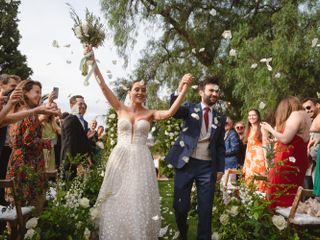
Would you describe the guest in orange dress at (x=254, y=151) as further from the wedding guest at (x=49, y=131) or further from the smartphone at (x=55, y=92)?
the smartphone at (x=55, y=92)

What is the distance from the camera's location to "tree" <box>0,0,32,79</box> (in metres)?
28.8

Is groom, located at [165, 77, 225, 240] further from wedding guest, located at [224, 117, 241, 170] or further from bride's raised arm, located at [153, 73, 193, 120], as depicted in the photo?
wedding guest, located at [224, 117, 241, 170]

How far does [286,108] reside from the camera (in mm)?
5062

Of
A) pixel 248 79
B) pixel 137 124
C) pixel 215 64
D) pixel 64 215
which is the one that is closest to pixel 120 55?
pixel 215 64

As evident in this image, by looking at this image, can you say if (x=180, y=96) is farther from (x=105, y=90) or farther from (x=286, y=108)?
(x=286, y=108)

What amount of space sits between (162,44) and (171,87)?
1711 millimetres

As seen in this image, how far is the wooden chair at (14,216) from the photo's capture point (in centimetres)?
416

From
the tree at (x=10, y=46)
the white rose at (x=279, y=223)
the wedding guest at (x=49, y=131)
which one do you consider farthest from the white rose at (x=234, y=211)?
the tree at (x=10, y=46)

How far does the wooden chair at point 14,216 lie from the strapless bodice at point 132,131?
4.61 ft

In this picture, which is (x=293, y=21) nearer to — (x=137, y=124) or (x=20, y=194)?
(x=137, y=124)

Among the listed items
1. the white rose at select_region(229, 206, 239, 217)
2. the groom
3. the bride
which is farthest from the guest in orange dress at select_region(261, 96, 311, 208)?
the bride

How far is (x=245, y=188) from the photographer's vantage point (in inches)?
182

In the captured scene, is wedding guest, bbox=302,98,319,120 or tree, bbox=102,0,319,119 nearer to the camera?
wedding guest, bbox=302,98,319,120

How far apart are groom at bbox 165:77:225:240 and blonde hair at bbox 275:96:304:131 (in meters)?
0.61
